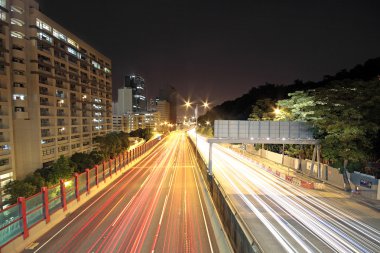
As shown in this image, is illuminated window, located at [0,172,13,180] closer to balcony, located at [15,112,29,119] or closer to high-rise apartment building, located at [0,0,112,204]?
high-rise apartment building, located at [0,0,112,204]

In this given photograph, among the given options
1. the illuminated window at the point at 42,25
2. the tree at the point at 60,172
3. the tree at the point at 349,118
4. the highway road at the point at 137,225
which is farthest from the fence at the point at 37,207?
the illuminated window at the point at 42,25

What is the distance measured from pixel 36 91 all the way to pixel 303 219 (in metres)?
55.0

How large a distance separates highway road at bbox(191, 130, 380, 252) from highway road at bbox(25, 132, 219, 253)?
3088mm

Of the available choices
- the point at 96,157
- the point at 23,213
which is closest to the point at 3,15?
the point at 96,157

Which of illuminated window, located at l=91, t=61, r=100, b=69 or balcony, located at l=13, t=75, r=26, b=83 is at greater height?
illuminated window, located at l=91, t=61, r=100, b=69

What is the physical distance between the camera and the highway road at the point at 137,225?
1234 cm

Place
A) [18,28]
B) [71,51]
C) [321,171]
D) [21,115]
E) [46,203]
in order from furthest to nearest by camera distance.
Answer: [71,51] → [21,115] → [18,28] → [321,171] → [46,203]

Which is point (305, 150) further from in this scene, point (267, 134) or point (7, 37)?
point (7, 37)

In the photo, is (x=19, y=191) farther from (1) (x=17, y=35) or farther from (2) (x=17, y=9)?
(2) (x=17, y=9)

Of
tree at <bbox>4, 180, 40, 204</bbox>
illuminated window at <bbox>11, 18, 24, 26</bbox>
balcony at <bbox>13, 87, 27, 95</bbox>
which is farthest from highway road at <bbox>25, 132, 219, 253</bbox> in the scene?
illuminated window at <bbox>11, 18, 24, 26</bbox>

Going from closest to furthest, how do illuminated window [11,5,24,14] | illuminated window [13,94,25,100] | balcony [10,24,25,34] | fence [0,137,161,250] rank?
fence [0,137,161,250] < balcony [10,24,25,34] < illuminated window [11,5,24,14] < illuminated window [13,94,25,100]

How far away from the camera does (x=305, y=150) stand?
38438 mm

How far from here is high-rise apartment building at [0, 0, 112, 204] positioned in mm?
44812

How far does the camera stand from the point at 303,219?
621 inches
